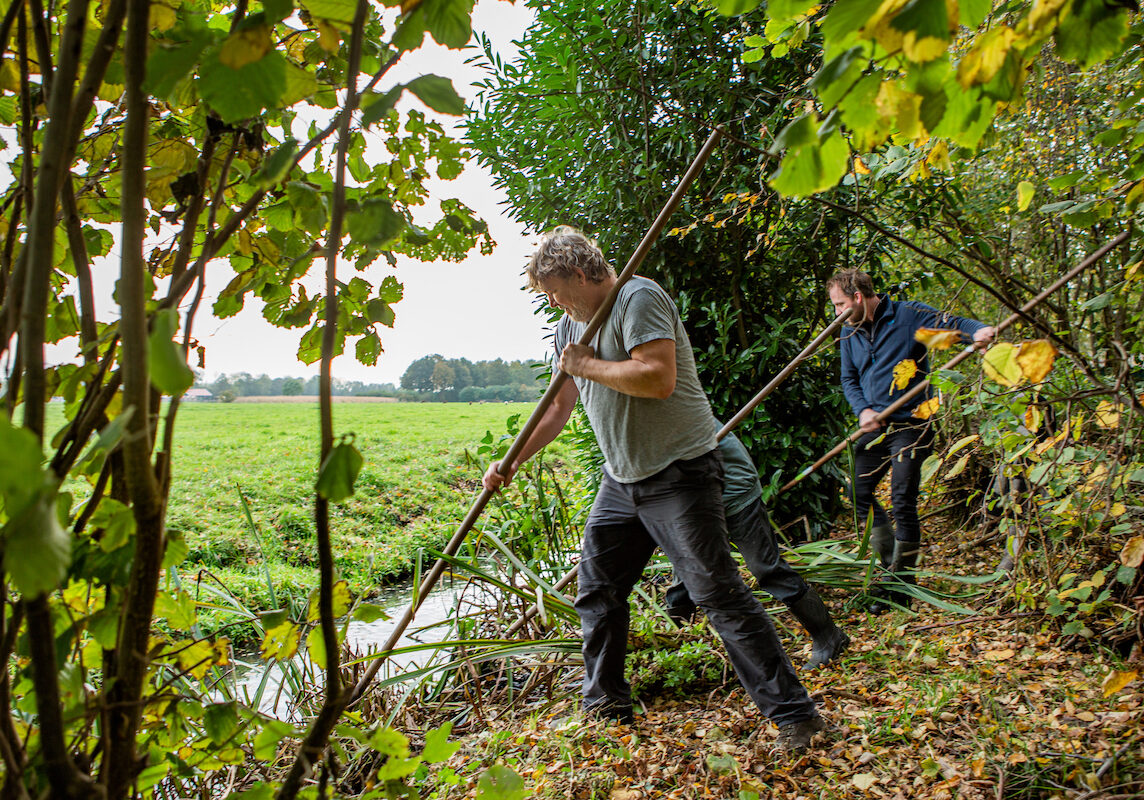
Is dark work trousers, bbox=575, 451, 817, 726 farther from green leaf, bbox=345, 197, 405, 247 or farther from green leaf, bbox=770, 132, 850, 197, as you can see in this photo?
green leaf, bbox=345, 197, 405, 247

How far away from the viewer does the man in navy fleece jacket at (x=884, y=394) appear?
3.70 metres

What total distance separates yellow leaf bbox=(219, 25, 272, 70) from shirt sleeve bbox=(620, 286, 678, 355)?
177cm

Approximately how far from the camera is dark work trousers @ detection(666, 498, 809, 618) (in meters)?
3.06

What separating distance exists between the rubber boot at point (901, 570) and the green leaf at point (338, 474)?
11.2ft

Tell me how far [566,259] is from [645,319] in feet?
1.29

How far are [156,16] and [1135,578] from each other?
3304 mm

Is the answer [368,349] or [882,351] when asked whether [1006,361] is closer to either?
[368,349]

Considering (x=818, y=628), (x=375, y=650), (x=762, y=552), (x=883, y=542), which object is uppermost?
(x=762, y=552)

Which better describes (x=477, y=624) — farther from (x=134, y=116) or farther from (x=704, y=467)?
(x=134, y=116)

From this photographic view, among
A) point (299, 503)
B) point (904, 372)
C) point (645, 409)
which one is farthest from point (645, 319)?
point (299, 503)

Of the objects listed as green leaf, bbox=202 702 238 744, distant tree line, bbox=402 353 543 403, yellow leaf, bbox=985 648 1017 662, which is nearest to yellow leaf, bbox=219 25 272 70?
green leaf, bbox=202 702 238 744

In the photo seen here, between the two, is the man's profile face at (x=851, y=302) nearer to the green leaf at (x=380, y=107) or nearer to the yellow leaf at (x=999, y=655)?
the yellow leaf at (x=999, y=655)

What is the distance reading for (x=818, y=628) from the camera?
3.03 metres

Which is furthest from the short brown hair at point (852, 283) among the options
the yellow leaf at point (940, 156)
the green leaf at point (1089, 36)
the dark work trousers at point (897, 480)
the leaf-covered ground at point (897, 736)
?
the green leaf at point (1089, 36)
